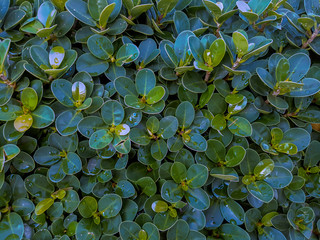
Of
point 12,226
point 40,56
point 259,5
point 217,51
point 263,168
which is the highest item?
point 259,5

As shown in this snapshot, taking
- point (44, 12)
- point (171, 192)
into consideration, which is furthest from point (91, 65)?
point (171, 192)

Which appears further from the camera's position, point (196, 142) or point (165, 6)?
point (165, 6)

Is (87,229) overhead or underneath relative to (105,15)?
underneath

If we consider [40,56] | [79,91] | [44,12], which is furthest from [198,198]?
[44,12]

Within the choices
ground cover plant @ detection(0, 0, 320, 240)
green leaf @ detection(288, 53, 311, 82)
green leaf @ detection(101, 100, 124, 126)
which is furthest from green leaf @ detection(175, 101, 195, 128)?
green leaf @ detection(288, 53, 311, 82)

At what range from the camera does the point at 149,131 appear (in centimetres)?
120

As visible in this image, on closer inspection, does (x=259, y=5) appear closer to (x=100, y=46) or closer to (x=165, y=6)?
(x=165, y=6)

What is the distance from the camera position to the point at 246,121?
1.19m

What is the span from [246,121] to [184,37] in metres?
0.46

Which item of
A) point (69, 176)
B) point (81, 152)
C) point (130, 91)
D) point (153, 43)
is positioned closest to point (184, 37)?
point (153, 43)

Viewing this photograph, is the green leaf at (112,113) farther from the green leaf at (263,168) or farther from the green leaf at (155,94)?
the green leaf at (263,168)

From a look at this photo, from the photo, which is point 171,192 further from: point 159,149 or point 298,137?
point 298,137

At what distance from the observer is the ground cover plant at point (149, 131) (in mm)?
1160

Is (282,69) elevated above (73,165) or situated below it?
above
